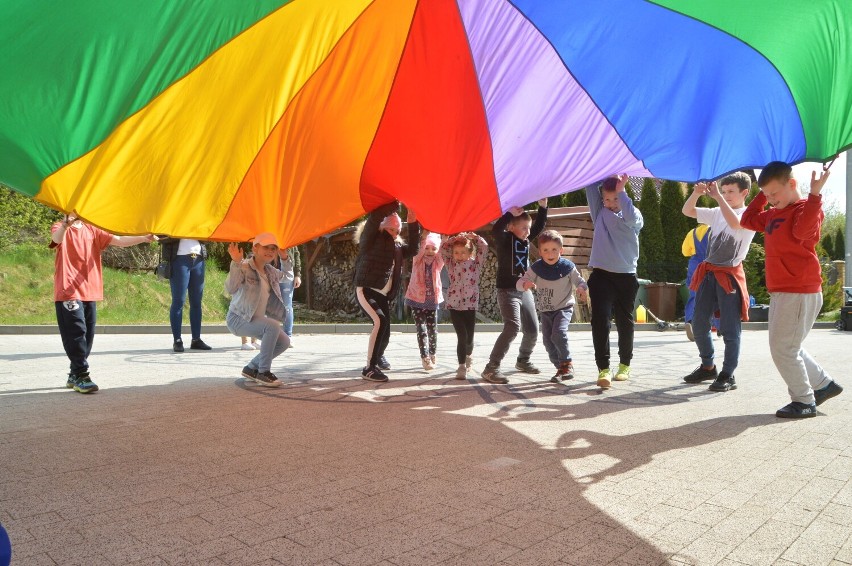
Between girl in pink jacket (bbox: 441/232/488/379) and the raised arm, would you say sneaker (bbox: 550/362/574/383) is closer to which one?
girl in pink jacket (bbox: 441/232/488/379)

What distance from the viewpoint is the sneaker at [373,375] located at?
20.3 feet

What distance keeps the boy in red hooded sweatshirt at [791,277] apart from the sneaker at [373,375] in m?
3.22

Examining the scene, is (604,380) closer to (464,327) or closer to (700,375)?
(700,375)

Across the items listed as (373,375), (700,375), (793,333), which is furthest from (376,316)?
(793,333)

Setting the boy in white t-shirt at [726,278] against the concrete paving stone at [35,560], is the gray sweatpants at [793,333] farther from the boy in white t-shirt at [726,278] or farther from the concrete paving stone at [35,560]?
the concrete paving stone at [35,560]

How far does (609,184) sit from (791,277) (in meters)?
1.74

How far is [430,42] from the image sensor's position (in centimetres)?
450

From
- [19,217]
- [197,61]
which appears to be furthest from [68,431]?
[19,217]

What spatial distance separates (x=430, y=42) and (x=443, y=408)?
2.53m

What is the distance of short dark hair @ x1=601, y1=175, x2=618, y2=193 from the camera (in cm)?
558

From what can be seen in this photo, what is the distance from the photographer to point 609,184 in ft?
18.5

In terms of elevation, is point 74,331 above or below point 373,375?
above

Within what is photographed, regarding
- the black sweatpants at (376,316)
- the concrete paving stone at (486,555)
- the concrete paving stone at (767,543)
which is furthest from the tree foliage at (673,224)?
the concrete paving stone at (486,555)

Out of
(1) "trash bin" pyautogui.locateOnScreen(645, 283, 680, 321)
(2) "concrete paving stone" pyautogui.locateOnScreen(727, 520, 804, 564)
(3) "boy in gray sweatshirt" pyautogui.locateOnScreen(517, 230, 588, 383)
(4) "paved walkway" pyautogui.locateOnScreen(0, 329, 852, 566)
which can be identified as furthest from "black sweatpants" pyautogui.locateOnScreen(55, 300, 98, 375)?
(1) "trash bin" pyautogui.locateOnScreen(645, 283, 680, 321)
